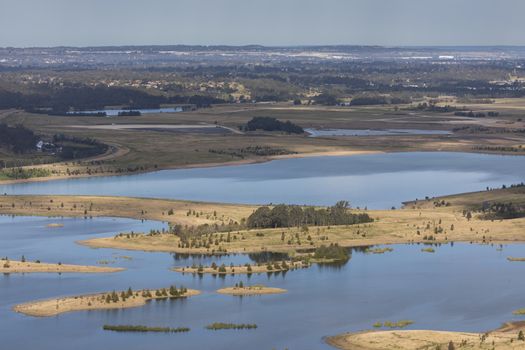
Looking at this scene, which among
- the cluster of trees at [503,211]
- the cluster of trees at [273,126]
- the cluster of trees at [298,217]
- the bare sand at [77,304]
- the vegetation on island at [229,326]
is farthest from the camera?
the cluster of trees at [273,126]

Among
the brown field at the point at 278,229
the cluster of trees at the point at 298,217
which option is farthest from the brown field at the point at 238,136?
the cluster of trees at the point at 298,217

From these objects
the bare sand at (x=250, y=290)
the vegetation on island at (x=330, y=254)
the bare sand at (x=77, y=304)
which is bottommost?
the bare sand at (x=77, y=304)

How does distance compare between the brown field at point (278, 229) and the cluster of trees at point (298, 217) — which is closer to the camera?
the brown field at point (278, 229)

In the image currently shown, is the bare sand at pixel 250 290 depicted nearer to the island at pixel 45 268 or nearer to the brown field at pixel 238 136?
the island at pixel 45 268

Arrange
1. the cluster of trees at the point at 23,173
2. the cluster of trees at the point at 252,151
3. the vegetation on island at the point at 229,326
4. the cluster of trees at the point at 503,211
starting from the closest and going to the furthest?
the vegetation on island at the point at 229,326 → the cluster of trees at the point at 503,211 → the cluster of trees at the point at 23,173 → the cluster of trees at the point at 252,151

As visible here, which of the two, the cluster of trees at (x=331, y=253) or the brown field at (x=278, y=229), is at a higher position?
the brown field at (x=278, y=229)

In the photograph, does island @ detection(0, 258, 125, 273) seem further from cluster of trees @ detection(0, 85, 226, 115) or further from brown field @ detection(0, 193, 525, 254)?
cluster of trees @ detection(0, 85, 226, 115)
